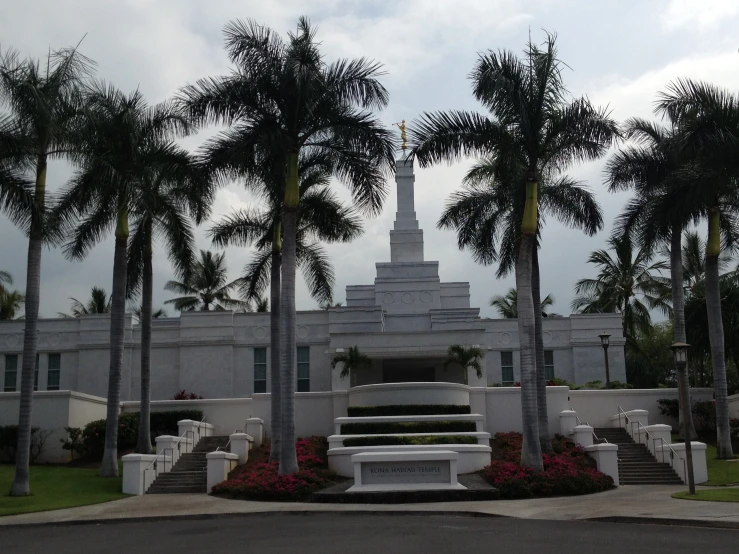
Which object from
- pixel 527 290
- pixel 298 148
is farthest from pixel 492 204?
pixel 298 148

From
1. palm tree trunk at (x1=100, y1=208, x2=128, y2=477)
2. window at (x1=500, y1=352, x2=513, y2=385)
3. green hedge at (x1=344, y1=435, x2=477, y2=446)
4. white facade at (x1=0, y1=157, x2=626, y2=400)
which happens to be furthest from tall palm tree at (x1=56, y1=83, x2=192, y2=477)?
window at (x1=500, y1=352, x2=513, y2=385)

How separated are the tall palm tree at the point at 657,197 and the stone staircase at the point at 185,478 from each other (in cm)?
1596

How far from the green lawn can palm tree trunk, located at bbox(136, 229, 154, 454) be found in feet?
6.11

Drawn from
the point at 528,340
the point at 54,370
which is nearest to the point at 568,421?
the point at 528,340

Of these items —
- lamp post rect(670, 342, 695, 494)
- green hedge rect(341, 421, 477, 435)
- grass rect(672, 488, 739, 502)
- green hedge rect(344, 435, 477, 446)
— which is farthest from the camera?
green hedge rect(341, 421, 477, 435)

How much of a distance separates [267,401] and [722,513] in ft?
61.2

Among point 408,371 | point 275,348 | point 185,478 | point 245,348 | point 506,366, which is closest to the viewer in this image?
point 185,478

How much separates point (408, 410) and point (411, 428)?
4.08 ft

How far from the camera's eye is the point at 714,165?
24844 mm

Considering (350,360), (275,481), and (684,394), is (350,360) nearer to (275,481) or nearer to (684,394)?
(275,481)

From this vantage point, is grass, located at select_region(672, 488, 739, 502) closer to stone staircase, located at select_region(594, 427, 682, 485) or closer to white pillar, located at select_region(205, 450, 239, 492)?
stone staircase, located at select_region(594, 427, 682, 485)

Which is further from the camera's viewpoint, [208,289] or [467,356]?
[208,289]

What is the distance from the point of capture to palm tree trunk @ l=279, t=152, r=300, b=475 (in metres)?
22.6

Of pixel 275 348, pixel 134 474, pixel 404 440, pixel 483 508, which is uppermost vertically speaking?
pixel 275 348
